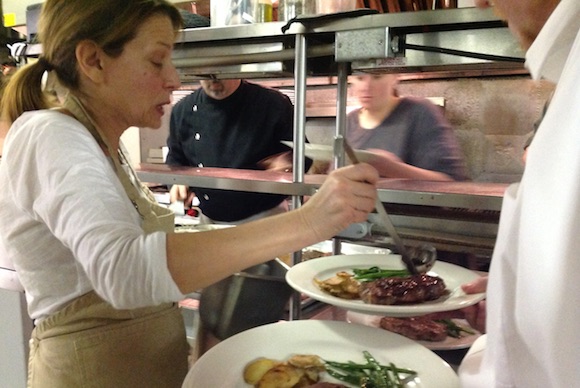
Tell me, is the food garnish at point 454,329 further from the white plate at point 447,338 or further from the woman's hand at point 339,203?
the woman's hand at point 339,203

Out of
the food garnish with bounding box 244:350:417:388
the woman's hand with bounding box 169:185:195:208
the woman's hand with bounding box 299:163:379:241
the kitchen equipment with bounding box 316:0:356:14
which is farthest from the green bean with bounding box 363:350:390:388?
the woman's hand with bounding box 169:185:195:208

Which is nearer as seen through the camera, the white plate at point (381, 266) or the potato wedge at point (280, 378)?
the potato wedge at point (280, 378)

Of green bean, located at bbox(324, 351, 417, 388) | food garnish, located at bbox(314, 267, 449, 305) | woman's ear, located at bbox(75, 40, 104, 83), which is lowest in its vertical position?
green bean, located at bbox(324, 351, 417, 388)

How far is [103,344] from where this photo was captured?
0.98 metres

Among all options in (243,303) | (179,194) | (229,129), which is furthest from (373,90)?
(243,303)

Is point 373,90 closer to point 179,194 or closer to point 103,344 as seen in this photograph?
point 179,194

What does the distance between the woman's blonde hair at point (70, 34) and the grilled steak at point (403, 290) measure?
2.27 ft

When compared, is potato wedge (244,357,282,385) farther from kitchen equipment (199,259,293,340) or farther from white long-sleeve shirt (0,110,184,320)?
kitchen equipment (199,259,293,340)

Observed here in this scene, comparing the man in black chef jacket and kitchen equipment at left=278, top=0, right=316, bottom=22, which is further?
the man in black chef jacket

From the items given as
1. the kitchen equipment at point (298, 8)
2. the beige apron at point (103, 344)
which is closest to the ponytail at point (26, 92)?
the beige apron at point (103, 344)

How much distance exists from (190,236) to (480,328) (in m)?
0.67

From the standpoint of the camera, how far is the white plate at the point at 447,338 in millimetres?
1010

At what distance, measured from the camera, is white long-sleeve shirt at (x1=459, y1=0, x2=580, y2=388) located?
41 cm

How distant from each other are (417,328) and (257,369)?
38 centimetres
